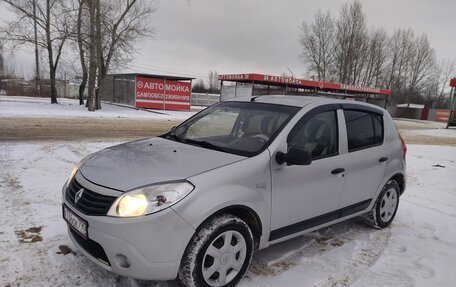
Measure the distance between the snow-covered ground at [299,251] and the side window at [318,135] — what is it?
44.8 inches

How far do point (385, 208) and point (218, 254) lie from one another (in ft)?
9.59

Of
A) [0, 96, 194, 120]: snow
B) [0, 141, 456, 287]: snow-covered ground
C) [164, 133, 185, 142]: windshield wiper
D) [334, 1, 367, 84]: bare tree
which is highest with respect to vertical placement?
[334, 1, 367, 84]: bare tree

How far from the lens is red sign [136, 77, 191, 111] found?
87.8ft

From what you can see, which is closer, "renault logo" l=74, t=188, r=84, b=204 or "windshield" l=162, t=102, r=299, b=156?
"renault logo" l=74, t=188, r=84, b=204

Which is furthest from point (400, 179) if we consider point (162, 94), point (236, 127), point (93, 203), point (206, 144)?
point (162, 94)

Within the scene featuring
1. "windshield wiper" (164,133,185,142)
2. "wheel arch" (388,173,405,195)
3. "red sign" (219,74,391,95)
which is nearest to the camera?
"windshield wiper" (164,133,185,142)

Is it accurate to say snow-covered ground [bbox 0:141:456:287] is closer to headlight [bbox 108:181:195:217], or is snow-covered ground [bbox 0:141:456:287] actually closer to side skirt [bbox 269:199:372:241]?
side skirt [bbox 269:199:372:241]

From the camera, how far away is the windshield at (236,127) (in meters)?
3.28

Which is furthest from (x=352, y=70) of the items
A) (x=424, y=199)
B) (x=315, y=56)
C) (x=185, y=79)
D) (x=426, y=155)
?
(x=424, y=199)

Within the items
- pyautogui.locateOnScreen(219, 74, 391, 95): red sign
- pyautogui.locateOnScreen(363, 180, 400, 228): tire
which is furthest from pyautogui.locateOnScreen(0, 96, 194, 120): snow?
pyautogui.locateOnScreen(363, 180, 400, 228): tire

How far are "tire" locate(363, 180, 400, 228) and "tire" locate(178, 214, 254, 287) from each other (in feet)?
7.60

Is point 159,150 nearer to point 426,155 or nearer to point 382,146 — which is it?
point 382,146

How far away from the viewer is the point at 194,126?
13.4 feet

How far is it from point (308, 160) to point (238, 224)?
0.84m
